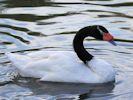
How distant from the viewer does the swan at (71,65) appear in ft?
37.2

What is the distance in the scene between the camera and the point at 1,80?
37.1ft

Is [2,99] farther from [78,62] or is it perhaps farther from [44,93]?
[78,62]

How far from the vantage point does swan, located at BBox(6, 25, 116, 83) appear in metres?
11.3

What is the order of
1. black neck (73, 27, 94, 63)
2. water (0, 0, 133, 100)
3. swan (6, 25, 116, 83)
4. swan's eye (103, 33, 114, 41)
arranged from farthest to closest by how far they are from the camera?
black neck (73, 27, 94, 63), swan's eye (103, 33, 114, 41), swan (6, 25, 116, 83), water (0, 0, 133, 100)

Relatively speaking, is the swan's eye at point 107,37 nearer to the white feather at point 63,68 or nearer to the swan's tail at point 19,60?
the white feather at point 63,68

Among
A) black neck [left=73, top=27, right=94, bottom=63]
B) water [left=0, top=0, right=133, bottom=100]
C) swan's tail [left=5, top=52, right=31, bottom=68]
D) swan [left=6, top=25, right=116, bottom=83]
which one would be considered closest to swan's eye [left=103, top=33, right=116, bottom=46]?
swan [left=6, top=25, right=116, bottom=83]

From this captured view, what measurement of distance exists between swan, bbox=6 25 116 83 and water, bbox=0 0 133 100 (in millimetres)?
121

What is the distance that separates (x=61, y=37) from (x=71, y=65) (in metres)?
2.73

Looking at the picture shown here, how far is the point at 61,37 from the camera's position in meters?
14.0

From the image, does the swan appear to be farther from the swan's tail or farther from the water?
the water

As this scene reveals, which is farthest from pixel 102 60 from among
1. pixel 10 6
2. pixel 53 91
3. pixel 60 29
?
pixel 10 6

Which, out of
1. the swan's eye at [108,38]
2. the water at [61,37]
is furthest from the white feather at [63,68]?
the swan's eye at [108,38]

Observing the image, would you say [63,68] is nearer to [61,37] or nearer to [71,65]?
[71,65]

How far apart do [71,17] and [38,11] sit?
3.49 ft
